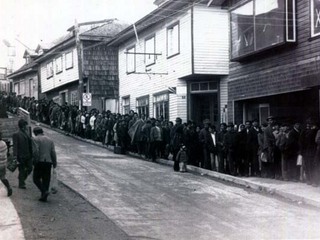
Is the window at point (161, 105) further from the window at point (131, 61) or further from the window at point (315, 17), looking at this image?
the window at point (315, 17)

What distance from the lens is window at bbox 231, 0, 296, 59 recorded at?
633 inches

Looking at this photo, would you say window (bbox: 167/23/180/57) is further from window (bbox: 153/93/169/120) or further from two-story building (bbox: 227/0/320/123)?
two-story building (bbox: 227/0/320/123)

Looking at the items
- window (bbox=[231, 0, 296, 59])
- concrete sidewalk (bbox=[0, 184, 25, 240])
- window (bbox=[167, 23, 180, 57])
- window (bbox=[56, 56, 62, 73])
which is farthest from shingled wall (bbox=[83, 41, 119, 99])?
concrete sidewalk (bbox=[0, 184, 25, 240])

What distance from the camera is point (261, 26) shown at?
1752cm

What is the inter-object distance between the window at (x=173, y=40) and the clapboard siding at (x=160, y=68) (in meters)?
0.22

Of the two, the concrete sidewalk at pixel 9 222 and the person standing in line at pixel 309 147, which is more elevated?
the person standing in line at pixel 309 147

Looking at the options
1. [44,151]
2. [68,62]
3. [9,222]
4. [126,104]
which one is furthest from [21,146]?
[68,62]

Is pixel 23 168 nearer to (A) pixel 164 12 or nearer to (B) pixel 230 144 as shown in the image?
(B) pixel 230 144

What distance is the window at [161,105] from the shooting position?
965 inches

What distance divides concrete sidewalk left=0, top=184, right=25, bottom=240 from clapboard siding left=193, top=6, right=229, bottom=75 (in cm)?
1200

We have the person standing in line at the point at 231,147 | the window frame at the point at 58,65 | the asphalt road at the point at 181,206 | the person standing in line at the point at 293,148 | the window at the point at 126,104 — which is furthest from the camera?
the window frame at the point at 58,65

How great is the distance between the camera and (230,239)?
8.26 metres

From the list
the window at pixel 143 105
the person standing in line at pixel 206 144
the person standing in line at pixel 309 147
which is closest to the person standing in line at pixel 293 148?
the person standing in line at pixel 309 147

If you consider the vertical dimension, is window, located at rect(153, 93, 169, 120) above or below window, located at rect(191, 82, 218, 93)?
below
